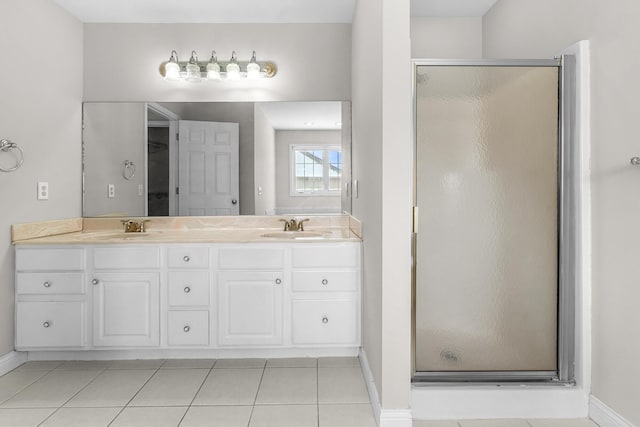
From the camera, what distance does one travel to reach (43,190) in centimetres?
271

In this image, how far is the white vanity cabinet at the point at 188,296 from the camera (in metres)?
2.52

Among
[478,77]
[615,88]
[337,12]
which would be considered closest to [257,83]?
[337,12]

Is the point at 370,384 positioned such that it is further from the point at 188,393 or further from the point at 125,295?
the point at 125,295

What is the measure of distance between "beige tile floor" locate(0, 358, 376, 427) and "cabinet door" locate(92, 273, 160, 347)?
0.17m

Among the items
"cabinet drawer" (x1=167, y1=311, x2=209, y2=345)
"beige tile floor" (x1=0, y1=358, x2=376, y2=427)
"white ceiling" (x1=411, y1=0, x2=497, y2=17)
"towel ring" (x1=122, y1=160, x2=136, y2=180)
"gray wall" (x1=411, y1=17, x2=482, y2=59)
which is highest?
"white ceiling" (x1=411, y1=0, x2=497, y2=17)

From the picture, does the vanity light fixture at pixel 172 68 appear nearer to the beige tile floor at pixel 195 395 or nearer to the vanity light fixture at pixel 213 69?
the vanity light fixture at pixel 213 69

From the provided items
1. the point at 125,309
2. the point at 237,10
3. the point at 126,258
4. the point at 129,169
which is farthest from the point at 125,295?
the point at 237,10

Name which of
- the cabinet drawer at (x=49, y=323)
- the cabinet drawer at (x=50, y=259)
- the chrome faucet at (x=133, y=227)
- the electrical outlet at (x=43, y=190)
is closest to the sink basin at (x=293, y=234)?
the chrome faucet at (x=133, y=227)

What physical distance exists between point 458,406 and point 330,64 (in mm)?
2454

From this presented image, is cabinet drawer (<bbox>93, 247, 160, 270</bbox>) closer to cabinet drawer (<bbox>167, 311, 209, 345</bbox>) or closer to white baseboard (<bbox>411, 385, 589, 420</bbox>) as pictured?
cabinet drawer (<bbox>167, 311, 209, 345</bbox>)

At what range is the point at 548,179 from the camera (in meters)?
1.97

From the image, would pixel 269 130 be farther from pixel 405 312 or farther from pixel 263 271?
pixel 405 312

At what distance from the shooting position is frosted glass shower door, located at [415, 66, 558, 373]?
195 cm

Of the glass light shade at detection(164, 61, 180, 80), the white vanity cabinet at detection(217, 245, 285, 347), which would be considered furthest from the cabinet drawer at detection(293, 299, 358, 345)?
the glass light shade at detection(164, 61, 180, 80)
